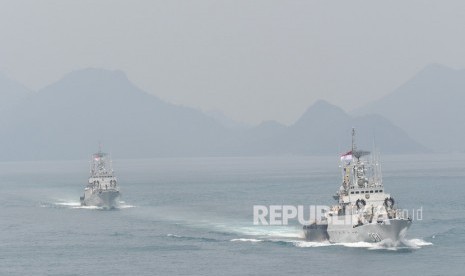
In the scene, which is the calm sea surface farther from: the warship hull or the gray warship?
the gray warship

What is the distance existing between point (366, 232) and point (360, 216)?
246 cm

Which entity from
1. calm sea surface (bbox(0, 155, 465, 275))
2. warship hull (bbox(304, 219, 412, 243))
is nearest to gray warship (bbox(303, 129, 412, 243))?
warship hull (bbox(304, 219, 412, 243))

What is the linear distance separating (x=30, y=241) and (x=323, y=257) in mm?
55198

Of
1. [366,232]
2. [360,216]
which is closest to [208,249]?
[360,216]

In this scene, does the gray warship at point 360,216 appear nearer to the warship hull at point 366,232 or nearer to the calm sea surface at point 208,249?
the warship hull at point 366,232

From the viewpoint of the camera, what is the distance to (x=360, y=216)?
122 meters

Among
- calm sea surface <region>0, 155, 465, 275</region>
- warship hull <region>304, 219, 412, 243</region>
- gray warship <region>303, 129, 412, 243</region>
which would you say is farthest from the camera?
gray warship <region>303, 129, 412, 243</region>

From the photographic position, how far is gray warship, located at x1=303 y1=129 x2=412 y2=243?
391ft

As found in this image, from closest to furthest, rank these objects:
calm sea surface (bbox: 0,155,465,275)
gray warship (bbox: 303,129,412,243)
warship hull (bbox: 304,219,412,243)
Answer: calm sea surface (bbox: 0,155,465,275) < warship hull (bbox: 304,219,412,243) < gray warship (bbox: 303,129,412,243)

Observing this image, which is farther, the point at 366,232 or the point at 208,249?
the point at 208,249

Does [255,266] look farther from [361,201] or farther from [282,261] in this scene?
[361,201]

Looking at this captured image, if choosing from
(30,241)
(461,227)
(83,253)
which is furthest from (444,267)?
(30,241)

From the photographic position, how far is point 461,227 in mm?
147250

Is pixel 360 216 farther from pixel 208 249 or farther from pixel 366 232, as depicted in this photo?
pixel 208 249
